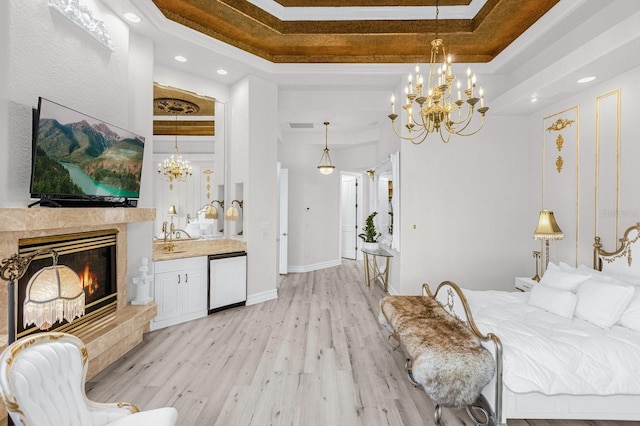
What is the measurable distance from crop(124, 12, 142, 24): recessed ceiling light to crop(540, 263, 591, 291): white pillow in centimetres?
507

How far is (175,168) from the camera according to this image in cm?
440

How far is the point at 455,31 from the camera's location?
13.1 feet

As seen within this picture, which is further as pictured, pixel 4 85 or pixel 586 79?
pixel 586 79

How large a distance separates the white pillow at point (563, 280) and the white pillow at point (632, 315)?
429mm

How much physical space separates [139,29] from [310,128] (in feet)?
12.8

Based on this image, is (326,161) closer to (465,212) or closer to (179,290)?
(465,212)

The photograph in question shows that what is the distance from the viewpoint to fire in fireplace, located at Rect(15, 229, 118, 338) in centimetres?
→ 231

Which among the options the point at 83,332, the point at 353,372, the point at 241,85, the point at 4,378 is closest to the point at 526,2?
the point at 241,85

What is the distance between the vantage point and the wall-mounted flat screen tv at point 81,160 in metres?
2.29

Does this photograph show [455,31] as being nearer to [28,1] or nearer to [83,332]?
[28,1]

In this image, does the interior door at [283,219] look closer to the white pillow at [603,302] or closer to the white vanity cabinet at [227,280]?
the white vanity cabinet at [227,280]

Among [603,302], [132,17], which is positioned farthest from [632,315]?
[132,17]

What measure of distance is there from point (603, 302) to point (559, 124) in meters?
2.48

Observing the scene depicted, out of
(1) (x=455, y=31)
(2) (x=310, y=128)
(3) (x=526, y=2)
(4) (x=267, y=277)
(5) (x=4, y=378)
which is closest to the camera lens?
(5) (x=4, y=378)
